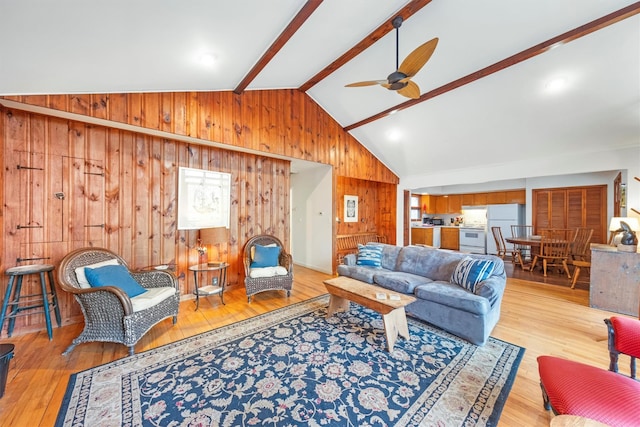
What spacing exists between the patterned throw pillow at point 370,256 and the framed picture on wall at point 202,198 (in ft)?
7.56

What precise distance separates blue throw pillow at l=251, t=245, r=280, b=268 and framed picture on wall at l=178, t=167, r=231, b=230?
2.43ft

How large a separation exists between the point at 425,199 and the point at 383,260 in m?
5.92

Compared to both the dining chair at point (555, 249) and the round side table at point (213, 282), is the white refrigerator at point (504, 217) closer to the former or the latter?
the dining chair at point (555, 249)

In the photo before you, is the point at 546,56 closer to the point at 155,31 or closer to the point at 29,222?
the point at 155,31

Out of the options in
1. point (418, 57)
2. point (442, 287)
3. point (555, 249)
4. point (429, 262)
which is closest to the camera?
point (418, 57)

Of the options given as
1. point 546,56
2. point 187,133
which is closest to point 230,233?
point 187,133

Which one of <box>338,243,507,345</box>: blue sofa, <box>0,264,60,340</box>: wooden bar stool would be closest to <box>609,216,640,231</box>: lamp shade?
<box>338,243,507,345</box>: blue sofa

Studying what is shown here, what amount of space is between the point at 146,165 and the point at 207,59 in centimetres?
171

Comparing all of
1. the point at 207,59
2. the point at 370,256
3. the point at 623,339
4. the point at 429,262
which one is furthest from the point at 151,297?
the point at 623,339

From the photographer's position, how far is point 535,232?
6348 millimetres

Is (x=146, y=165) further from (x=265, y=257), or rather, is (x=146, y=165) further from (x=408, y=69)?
(x=408, y=69)

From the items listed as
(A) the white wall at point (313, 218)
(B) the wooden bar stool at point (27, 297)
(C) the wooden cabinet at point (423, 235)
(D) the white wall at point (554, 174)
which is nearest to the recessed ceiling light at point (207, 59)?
(B) the wooden bar stool at point (27, 297)

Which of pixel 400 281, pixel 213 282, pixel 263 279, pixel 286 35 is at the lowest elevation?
pixel 213 282

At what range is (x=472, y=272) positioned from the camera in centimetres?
275
